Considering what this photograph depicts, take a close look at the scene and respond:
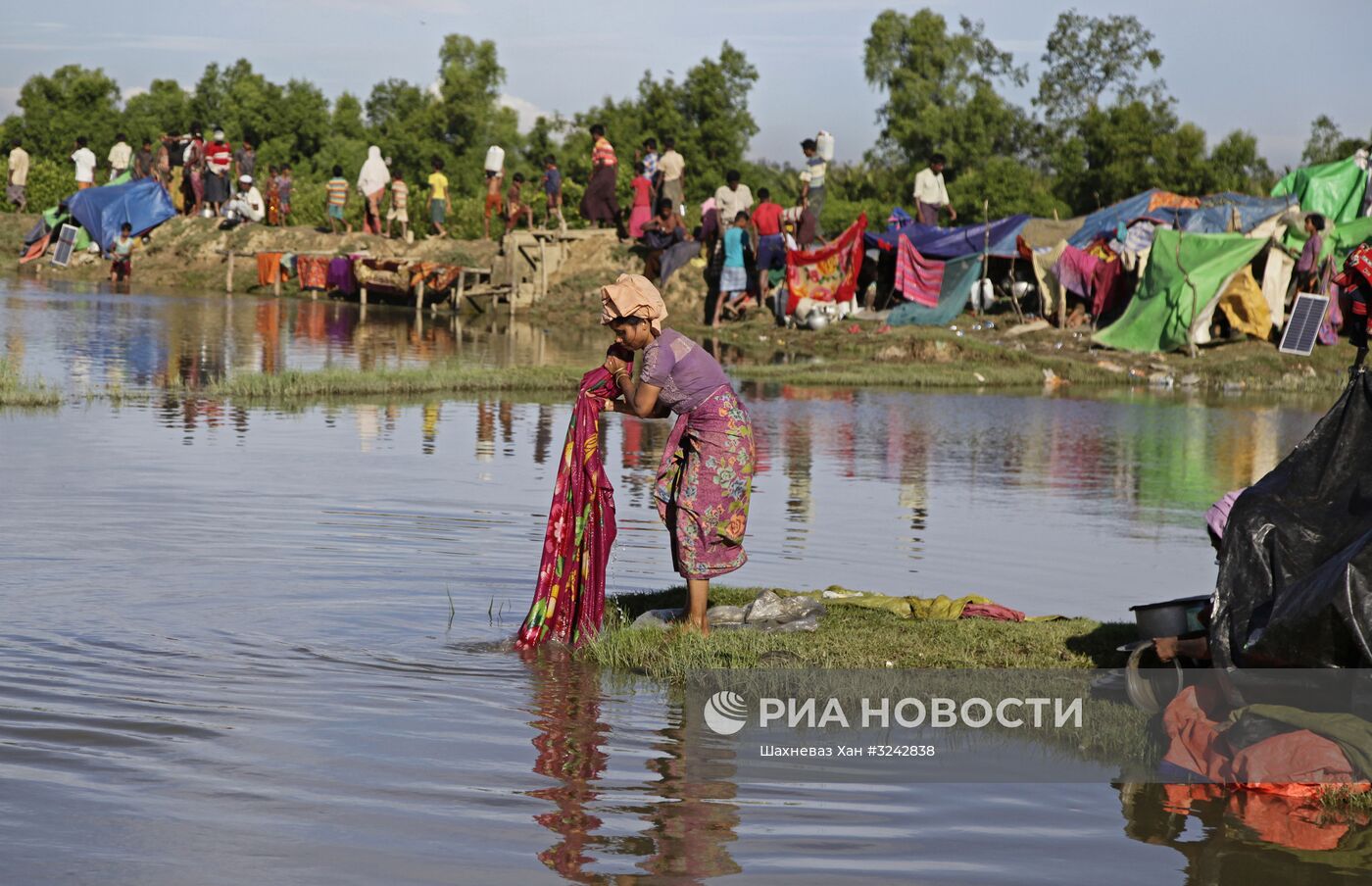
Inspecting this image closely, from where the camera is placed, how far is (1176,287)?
77.1 feet

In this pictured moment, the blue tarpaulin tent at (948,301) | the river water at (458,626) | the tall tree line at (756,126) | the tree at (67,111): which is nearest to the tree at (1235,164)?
the tall tree line at (756,126)

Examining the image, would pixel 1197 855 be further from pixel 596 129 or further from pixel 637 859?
pixel 596 129

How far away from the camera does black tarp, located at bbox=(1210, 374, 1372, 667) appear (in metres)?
5.66

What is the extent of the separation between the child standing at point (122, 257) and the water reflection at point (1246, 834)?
30.4m

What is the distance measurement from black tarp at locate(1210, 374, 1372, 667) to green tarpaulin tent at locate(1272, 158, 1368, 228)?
69.0ft

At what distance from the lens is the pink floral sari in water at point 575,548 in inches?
295

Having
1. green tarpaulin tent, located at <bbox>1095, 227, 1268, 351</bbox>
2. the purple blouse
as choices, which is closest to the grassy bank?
the purple blouse

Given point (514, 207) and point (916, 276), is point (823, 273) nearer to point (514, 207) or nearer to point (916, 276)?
point (916, 276)

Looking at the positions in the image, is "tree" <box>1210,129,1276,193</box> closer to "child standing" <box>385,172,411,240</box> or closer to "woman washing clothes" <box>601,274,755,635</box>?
"child standing" <box>385,172,411,240</box>

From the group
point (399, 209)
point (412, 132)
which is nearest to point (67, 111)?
point (412, 132)

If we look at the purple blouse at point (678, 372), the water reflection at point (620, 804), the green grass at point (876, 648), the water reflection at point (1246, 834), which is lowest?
the water reflection at point (620, 804)

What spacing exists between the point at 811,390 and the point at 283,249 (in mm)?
16454

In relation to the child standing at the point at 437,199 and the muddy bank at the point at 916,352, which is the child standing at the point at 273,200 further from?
the child standing at the point at 437,199

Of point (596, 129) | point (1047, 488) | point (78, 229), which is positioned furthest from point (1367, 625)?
point (78, 229)
